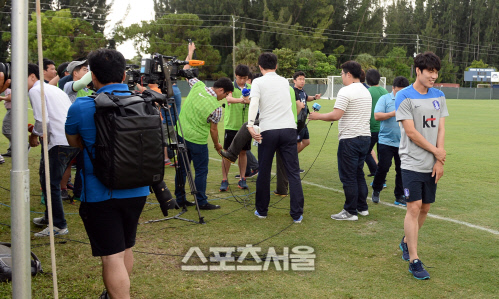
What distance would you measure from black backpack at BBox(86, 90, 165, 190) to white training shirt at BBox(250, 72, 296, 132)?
122 inches

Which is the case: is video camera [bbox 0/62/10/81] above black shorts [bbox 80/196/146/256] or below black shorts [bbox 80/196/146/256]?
above

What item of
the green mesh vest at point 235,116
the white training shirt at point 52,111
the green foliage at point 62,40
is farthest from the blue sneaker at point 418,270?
the green foliage at point 62,40

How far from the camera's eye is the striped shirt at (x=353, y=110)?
20.6ft

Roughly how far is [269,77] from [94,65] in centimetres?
337

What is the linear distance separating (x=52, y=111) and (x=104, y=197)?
2.90 meters

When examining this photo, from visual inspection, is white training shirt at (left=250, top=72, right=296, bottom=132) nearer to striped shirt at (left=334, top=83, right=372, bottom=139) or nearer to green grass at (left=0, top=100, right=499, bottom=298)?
striped shirt at (left=334, top=83, right=372, bottom=139)

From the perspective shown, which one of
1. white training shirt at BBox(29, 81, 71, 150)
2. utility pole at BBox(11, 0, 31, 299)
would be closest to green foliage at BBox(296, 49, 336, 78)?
white training shirt at BBox(29, 81, 71, 150)

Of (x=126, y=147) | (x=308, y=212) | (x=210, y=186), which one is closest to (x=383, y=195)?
(x=308, y=212)

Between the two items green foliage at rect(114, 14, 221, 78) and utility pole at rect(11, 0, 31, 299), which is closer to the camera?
utility pole at rect(11, 0, 31, 299)

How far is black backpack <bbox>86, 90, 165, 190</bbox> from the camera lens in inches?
119

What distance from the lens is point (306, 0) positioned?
3130 inches

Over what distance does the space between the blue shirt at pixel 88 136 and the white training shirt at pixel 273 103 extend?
3236 mm

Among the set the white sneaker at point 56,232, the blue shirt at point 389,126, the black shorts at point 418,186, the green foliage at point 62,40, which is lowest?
the white sneaker at point 56,232

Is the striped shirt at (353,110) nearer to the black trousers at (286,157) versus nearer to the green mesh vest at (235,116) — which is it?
the black trousers at (286,157)
